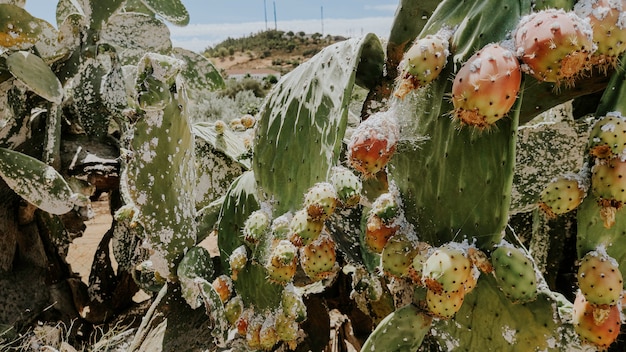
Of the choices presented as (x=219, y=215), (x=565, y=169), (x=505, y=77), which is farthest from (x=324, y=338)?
(x=505, y=77)

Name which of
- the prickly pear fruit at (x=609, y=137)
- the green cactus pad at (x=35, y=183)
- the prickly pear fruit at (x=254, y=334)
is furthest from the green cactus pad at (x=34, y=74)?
the prickly pear fruit at (x=609, y=137)

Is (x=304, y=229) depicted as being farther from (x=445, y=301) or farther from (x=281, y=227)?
(x=445, y=301)

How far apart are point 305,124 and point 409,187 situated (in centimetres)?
40

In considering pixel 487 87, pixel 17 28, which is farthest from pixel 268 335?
pixel 17 28

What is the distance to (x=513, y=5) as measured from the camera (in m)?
1.27

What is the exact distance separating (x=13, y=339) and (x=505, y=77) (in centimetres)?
308

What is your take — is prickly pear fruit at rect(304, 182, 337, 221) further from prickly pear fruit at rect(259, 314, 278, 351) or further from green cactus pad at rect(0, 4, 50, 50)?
green cactus pad at rect(0, 4, 50, 50)

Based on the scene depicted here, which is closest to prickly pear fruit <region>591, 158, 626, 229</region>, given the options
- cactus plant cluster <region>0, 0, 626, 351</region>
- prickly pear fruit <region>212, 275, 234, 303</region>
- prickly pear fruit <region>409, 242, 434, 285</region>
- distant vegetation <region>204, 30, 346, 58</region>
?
cactus plant cluster <region>0, 0, 626, 351</region>

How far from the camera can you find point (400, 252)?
1.50 meters

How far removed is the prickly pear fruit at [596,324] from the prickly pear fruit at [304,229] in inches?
28.1

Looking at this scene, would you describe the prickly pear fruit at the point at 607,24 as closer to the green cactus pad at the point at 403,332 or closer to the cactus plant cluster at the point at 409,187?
the cactus plant cluster at the point at 409,187

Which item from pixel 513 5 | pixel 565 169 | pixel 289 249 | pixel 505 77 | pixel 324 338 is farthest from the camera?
pixel 324 338

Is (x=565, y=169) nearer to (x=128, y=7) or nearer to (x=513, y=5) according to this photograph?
(x=513, y=5)

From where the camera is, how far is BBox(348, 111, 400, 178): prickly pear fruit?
54.1 inches
